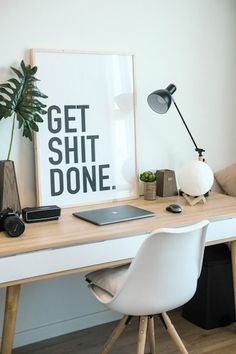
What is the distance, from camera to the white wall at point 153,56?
244 cm

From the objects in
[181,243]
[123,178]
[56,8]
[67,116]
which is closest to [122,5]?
[56,8]

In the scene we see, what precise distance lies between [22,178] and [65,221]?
1.21 ft

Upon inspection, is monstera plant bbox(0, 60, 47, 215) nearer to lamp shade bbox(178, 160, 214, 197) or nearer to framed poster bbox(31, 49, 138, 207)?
framed poster bbox(31, 49, 138, 207)

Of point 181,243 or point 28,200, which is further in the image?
point 28,200

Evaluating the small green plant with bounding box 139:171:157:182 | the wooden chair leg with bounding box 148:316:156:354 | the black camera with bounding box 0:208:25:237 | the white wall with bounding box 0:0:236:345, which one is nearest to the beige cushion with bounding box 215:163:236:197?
the white wall with bounding box 0:0:236:345

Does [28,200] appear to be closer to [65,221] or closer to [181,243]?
[65,221]

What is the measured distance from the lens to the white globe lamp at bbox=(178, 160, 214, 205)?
8.64ft

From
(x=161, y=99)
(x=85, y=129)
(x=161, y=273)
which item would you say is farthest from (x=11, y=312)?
(x=161, y=99)

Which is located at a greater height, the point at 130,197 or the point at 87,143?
the point at 87,143

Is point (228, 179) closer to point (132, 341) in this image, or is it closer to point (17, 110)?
point (132, 341)

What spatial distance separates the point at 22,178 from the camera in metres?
2.50

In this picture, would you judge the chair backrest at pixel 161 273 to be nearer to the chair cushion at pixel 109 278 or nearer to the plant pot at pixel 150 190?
the chair cushion at pixel 109 278

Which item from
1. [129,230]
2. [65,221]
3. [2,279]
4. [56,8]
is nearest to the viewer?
[2,279]

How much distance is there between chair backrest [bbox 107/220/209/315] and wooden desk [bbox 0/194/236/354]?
0.23 metres
